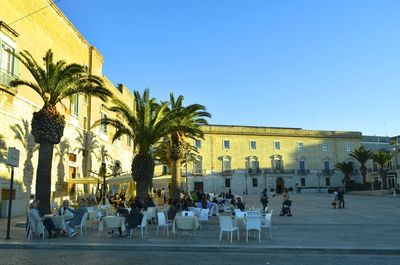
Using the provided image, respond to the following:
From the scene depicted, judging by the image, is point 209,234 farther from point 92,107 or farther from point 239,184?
point 239,184

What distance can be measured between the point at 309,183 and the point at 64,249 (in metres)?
73.7

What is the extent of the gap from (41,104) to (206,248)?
18222 millimetres

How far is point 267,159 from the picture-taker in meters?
78.3

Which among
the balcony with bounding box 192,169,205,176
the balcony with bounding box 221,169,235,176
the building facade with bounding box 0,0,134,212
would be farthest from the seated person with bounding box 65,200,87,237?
the balcony with bounding box 221,169,235,176

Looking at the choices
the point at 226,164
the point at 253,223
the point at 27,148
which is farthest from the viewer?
the point at 226,164

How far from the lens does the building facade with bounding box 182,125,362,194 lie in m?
75.1

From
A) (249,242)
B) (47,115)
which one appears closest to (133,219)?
(249,242)

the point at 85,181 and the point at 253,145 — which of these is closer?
the point at 85,181

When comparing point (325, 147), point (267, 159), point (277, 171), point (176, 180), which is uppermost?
point (325, 147)

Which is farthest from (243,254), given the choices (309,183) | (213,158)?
(309,183)

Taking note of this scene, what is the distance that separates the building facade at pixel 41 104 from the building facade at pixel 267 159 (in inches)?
1498

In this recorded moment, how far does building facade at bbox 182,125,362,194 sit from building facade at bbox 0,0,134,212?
38.1m

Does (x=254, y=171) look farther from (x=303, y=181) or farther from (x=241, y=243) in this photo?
(x=241, y=243)

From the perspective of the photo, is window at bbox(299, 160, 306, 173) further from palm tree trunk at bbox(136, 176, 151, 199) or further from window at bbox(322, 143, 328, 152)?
palm tree trunk at bbox(136, 176, 151, 199)
